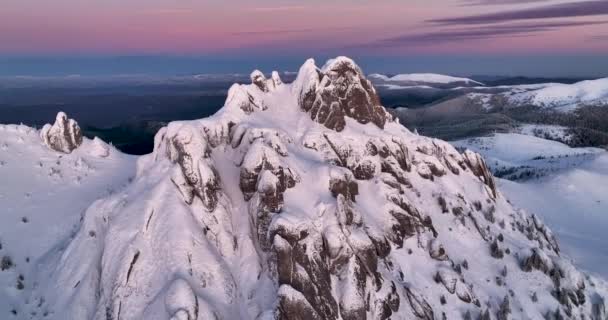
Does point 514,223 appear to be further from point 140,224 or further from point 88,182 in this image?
point 88,182

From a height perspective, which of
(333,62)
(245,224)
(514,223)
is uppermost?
(333,62)

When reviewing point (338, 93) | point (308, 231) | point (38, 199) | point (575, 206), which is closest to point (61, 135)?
point (38, 199)

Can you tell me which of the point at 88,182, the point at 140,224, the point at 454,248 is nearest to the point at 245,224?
the point at 140,224

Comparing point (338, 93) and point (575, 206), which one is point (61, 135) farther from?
point (575, 206)

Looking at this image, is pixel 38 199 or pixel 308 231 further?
pixel 38 199

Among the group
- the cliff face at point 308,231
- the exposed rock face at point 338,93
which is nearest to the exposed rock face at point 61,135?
the cliff face at point 308,231

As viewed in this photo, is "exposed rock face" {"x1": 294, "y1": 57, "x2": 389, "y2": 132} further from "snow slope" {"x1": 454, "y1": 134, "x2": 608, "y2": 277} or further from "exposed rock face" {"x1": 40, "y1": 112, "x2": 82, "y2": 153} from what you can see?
"snow slope" {"x1": 454, "y1": 134, "x2": 608, "y2": 277}
